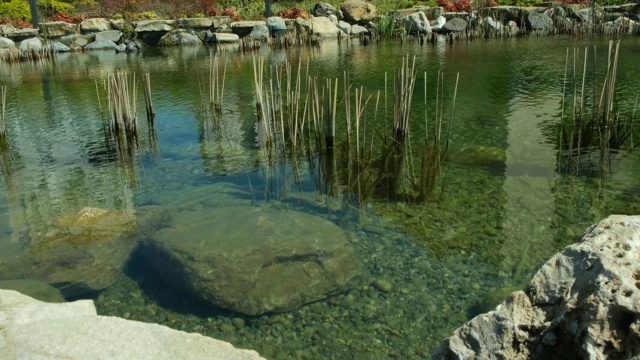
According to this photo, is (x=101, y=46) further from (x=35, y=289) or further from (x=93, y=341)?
(x=93, y=341)

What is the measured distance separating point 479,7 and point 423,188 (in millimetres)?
27978

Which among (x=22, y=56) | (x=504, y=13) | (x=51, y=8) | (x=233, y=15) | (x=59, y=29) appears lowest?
(x=22, y=56)

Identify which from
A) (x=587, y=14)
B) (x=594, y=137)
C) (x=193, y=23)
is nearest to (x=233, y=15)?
(x=193, y=23)

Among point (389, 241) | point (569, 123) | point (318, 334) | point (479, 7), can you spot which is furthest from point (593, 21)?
point (318, 334)

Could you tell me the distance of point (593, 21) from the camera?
28.2 metres

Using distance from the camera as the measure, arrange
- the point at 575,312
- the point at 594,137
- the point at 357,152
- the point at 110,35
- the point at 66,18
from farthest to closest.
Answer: the point at 66,18, the point at 110,35, the point at 594,137, the point at 357,152, the point at 575,312

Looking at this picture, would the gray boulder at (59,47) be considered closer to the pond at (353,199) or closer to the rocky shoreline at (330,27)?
the rocky shoreline at (330,27)

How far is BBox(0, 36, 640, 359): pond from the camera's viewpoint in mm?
5117

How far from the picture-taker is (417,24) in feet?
105

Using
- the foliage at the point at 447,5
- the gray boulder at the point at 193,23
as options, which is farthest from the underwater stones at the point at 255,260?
the foliage at the point at 447,5

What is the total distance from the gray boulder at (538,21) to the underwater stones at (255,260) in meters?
28.5

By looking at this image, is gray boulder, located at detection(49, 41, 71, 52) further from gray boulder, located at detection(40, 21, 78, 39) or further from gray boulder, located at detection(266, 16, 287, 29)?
gray boulder, located at detection(266, 16, 287, 29)

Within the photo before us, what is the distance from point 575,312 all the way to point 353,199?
18.2ft

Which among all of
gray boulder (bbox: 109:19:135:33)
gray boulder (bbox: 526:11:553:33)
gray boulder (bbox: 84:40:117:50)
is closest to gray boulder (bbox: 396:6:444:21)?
gray boulder (bbox: 526:11:553:33)
